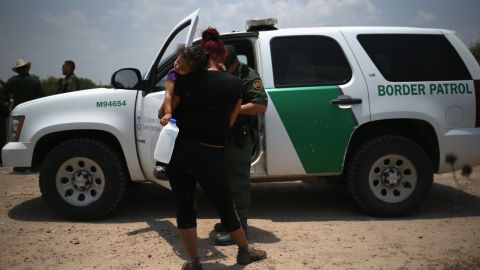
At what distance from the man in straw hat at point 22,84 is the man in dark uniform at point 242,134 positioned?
543 cm

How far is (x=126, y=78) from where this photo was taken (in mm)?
4402

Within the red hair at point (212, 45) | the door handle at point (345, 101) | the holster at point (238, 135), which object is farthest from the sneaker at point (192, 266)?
the door handle at point (345, 101)

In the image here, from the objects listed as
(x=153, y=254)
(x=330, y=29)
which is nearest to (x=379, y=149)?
(x=330, y=29)

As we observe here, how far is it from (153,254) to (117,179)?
1.12m

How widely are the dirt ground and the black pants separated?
0.53m

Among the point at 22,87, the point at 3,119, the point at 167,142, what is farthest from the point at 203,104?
the point at 3,119

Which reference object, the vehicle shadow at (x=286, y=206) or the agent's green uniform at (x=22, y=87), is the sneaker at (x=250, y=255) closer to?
the vehicle shadow at (x=286, y=206)

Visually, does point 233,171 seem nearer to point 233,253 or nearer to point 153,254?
point 233,253

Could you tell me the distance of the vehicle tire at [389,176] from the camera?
177 inches

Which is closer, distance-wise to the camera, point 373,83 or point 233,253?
point 233,253

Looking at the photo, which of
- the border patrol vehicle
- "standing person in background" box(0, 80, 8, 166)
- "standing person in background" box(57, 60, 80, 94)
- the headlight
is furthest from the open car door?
"standing person in background" box(0, 80, 8, 166)

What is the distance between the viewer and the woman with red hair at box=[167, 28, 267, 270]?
9.71 ft

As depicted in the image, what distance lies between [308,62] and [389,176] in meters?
1.43

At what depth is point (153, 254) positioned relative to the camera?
370 centimetres
